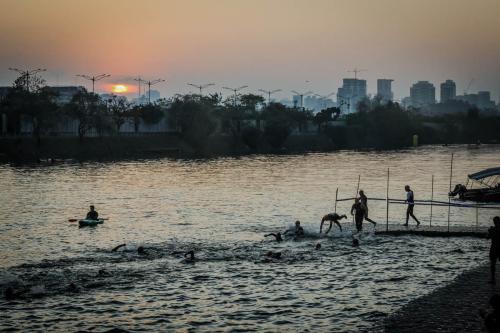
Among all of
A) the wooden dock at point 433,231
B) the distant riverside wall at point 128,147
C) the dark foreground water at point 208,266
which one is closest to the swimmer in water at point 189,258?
the dark foreground water at point 208,266

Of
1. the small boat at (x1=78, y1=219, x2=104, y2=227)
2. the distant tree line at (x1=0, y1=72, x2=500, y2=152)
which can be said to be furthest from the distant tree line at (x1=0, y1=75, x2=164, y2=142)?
the small boat at (x1=78, y1=219, x2=104, y2=227)

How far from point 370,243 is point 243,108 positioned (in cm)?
16317

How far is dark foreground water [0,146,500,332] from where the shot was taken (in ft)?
73.4

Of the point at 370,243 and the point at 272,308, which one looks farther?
the point at 370,243

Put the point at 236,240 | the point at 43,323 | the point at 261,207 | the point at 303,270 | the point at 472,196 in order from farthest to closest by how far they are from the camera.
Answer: the point at 472,196 → the point at 261,207 → the point at 236,240 → the point at 303,270 → the point at 43,323

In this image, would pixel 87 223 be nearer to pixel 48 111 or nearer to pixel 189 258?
pixel 189 258

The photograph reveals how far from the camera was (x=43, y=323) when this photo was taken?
21484 mm

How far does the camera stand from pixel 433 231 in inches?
1419

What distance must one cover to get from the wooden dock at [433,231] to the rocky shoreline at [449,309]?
1000 centimetres

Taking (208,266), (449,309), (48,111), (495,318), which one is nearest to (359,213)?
(208,266)

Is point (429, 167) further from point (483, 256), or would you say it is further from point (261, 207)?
point (483, 256)

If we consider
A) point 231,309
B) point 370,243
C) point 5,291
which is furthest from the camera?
point 370,243

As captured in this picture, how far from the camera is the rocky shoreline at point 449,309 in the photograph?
1961cm

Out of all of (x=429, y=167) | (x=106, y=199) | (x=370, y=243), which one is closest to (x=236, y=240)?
(x=370, y=243)
